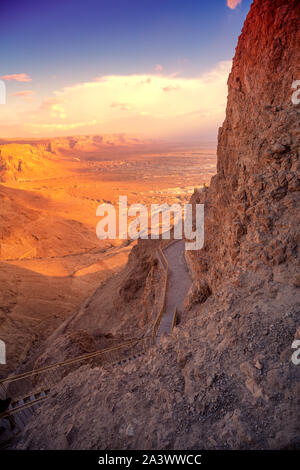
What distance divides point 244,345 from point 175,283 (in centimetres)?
996

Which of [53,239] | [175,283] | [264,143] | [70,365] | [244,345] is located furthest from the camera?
[53,239]

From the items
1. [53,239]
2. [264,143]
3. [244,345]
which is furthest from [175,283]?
[53,239]

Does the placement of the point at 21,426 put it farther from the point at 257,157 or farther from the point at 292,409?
the point at 257,157

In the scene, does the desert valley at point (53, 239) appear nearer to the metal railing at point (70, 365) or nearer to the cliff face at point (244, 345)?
the metal railing at point (70, 365)

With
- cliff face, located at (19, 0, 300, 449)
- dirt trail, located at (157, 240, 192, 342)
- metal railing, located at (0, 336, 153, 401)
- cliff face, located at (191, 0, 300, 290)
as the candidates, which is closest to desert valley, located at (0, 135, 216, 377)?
metal railing, located at (0, 336, 153, 401)

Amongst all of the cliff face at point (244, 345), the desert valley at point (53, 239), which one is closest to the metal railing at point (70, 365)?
the desert valley at point (53, 239)

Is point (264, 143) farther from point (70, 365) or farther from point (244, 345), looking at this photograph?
point (70, 365)

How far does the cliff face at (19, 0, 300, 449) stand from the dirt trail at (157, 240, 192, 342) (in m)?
4.04

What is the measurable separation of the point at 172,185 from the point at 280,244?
71879 millimetres

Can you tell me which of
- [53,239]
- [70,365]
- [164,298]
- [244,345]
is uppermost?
[244,345]

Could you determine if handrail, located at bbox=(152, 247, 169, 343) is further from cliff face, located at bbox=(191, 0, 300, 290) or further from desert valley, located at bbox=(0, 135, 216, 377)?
cliff face, located at bbox=(191, 0, 300, 290)

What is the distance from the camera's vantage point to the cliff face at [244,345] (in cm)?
384

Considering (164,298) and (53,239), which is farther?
(53,239)

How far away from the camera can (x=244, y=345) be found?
15.4ft
